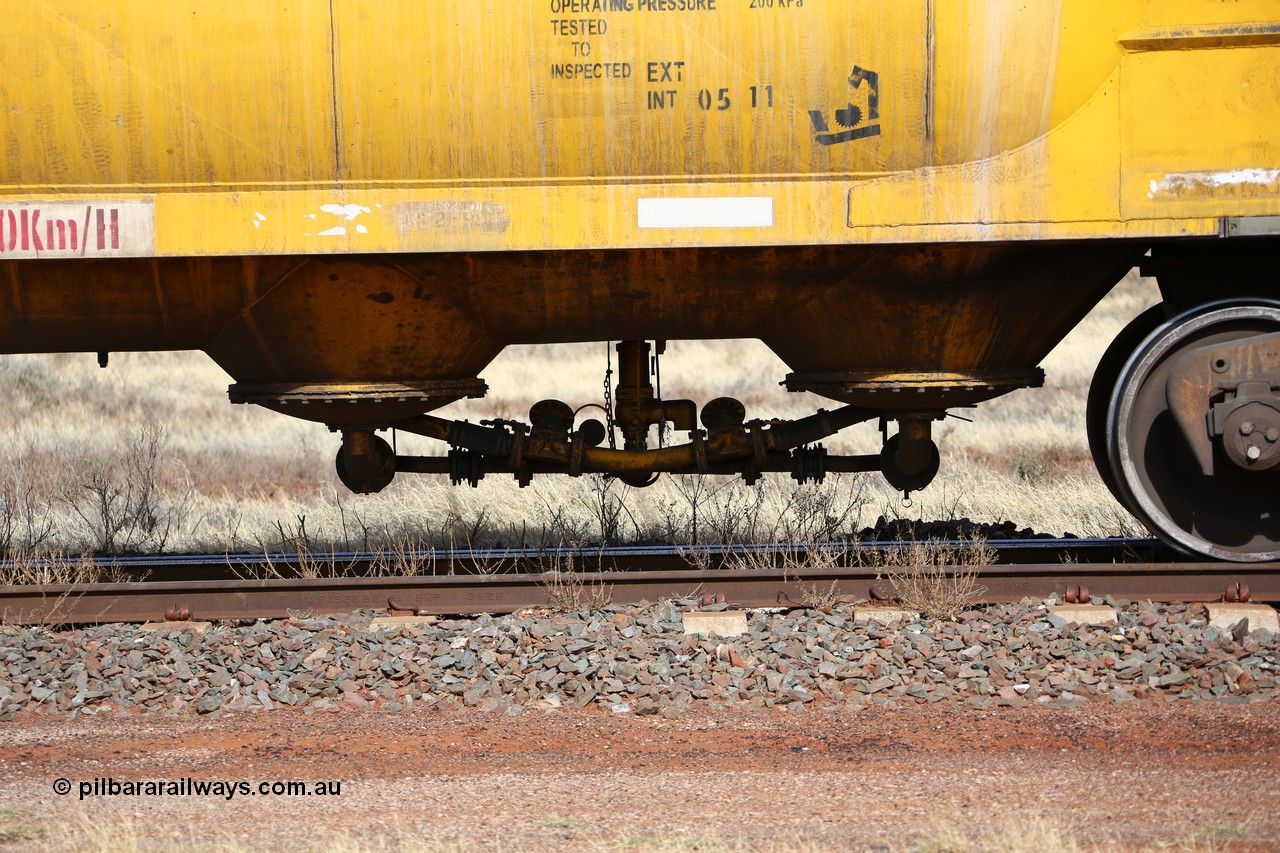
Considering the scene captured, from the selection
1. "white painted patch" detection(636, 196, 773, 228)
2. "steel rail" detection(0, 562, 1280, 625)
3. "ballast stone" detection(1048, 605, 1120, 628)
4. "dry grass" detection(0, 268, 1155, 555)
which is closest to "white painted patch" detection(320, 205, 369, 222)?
"white painted patch" detection(636, 196, 773, 228)

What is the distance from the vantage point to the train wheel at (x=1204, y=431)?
18.9ft

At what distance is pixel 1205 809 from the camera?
12.9 feet

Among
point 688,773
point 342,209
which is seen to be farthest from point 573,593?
point 342,209

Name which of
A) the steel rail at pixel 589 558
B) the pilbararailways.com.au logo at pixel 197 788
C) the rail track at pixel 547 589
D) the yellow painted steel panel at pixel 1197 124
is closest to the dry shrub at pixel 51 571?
A: the steel rail at pixel 589 558

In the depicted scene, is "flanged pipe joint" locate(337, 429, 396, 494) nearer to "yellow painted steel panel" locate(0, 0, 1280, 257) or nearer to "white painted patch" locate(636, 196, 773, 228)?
"yellow painted steel panel" locate(0, 0, 1280, 257)

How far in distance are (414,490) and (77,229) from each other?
15.4 feet

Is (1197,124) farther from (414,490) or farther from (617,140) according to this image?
(414,490)

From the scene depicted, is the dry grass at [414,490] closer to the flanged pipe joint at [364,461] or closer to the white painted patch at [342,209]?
the flanged pipe joint at [364,461]

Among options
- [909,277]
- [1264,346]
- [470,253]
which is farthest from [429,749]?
[1264,346]

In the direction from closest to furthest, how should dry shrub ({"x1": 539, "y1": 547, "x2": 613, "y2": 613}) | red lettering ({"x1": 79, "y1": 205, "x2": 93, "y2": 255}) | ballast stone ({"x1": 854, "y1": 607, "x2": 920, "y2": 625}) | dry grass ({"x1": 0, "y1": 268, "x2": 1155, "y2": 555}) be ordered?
red lettering ({"x1": 79, "y1": 205, "x2": 93, "y2": 255}) → ballast stone ({"x1": 854, "y1": 607, "x2": 920, "y2": 625}) → dry shrub ({"x1": 539, "y1": 547, "x2": 613, "y2": 613}) → dry grass ({"x1": 0, "y1": 268, "x2": 1155, "y2": 555})

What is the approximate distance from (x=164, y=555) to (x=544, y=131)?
3909 mm

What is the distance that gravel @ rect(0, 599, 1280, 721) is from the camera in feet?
16.6

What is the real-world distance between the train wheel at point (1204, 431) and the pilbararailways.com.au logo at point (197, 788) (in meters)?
4.04

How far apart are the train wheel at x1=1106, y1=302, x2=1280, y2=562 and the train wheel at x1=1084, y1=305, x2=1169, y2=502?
182mm
